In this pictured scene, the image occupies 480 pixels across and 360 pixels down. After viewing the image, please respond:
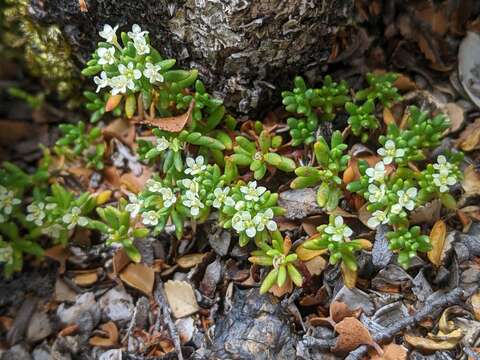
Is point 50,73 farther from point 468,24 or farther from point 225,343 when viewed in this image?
point 468,24

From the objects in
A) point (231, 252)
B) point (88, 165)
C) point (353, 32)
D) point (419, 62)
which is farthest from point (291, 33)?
point (88, 165)

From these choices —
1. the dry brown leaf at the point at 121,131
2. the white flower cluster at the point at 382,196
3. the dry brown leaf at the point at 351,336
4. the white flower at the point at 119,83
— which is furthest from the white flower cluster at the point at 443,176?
the dry brown leaf at the point at 121,131

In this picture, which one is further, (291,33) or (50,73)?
(50,73)

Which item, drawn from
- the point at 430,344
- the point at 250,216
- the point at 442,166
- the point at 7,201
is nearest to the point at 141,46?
the point at 250,216

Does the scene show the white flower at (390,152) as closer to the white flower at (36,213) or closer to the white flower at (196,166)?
the white flower at (196,166)

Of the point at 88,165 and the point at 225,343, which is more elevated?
the point at 88,165

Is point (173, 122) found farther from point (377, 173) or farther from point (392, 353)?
point (392, 353)

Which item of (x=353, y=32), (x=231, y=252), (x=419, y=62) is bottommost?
(x=231, y=252)
